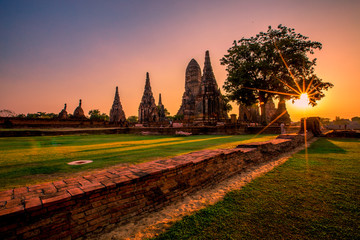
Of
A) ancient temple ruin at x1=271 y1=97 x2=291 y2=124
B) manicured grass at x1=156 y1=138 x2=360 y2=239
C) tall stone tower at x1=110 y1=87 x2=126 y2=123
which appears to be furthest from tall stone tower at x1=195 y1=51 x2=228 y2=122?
tall stone tower at x1=110 y1=87 x2=126 y2=123

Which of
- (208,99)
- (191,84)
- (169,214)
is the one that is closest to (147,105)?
(191,84)

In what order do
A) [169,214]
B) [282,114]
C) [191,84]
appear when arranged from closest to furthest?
[169,214], [282,114], [191,84]

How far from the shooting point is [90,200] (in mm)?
1591

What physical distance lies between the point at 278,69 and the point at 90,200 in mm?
23199

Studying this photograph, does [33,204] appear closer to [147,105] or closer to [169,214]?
[169,214]

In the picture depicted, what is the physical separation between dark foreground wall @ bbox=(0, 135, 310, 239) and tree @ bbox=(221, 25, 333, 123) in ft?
63.1

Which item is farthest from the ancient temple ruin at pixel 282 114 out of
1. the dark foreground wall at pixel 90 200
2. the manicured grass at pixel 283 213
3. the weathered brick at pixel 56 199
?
the weathered brick at pixel 56 199

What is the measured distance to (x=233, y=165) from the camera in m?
3.61

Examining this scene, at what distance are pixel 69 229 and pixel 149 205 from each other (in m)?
0.83

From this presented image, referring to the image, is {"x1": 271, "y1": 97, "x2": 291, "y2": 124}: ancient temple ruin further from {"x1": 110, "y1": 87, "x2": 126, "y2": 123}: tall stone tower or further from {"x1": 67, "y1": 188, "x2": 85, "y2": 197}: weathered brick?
{"x1": 110, "y1": 87, "x2": 126, "y2": 123}: tall stone tower

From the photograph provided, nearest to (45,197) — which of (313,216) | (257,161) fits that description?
(313,216)

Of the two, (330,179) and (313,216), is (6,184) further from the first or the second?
(330,179)

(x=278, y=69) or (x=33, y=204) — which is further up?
(x=278, y=69)

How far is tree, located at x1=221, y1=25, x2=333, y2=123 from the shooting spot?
743 inches
